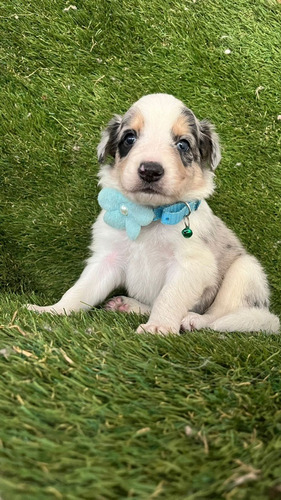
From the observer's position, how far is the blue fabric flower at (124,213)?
3.39 metres

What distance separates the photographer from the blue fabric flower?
11.1ft

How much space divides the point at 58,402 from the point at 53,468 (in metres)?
0.38

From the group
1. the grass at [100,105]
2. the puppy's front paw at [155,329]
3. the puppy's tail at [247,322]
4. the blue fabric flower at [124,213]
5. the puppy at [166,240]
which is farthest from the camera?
the grass at [100,105]

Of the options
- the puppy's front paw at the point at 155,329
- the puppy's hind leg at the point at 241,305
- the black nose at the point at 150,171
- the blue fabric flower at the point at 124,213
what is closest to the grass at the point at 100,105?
the puppy's front paw at the point at 155,329

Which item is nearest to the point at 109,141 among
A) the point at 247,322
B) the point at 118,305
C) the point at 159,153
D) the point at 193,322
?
the point at 159,153

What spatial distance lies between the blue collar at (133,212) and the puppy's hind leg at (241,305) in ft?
1.85

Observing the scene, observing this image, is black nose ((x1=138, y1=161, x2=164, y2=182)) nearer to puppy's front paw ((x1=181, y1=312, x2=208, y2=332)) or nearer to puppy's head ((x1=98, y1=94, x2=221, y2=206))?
puppy's head ((x1=98, y1=94, x2=221, y2=206))

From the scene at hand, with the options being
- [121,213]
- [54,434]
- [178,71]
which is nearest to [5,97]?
[178,71]

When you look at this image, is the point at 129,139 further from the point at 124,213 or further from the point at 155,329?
the point at 155,329

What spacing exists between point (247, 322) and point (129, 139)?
138 centimetres

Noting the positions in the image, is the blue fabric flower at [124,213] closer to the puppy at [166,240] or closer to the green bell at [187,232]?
the puppy at [166,240]

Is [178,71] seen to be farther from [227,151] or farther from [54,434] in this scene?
[54,434]

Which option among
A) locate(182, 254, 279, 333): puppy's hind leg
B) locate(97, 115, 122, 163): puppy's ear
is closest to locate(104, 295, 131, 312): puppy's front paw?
locate(182, 254, 279, 333): puppy's hind leg

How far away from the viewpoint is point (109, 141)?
12.4 feet
